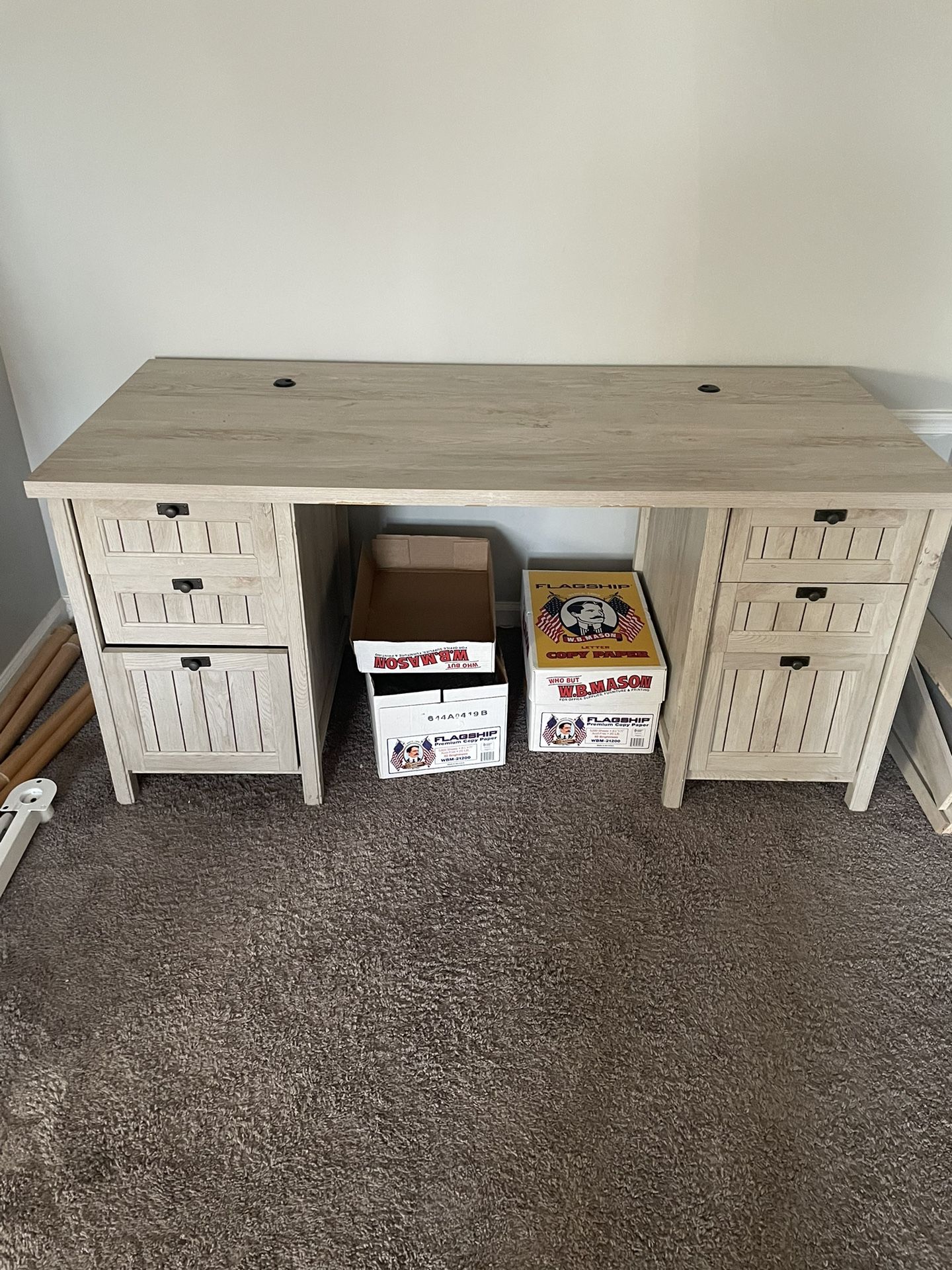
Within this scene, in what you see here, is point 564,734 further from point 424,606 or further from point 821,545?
point 821,545

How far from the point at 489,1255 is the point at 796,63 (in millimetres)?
2092

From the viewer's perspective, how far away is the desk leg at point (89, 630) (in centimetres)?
155

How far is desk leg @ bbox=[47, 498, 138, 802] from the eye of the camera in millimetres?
1553

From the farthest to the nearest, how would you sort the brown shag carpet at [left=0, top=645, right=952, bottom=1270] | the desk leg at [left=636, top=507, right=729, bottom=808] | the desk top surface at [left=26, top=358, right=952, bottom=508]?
the desk leg at [left=636, top=507, right=729, bottom=808] < the desk top surface at [left=26, top=358, right=952, bottom=508] < the brown shag carpet at [left=0, top=645, right=952, bottom=1270]

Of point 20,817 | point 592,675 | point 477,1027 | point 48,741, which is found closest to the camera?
point 477,1027

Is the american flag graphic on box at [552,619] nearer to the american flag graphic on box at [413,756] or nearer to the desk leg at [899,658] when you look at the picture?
the american flag graphic on box at [413,756]

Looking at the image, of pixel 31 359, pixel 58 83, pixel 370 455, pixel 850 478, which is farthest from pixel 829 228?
pixel 31 359

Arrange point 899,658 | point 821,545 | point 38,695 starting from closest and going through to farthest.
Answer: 1. point 821,545
2. point 899,658
3. point 38,695

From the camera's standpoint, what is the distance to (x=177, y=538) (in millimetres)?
1564

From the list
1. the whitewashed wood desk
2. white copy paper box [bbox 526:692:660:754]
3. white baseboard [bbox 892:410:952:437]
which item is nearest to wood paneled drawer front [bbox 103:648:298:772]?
the whitewashed wood desk

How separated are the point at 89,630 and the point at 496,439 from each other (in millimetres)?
831

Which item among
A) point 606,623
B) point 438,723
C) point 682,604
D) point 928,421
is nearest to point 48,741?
point 438,723

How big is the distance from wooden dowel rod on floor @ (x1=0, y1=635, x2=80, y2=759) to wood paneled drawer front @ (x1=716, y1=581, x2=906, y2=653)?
5.11 ft

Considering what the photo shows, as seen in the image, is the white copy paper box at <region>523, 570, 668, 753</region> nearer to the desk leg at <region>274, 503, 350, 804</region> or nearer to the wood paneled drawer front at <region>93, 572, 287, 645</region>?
the desk leg at <region>274, 503, 350, 804</region>
